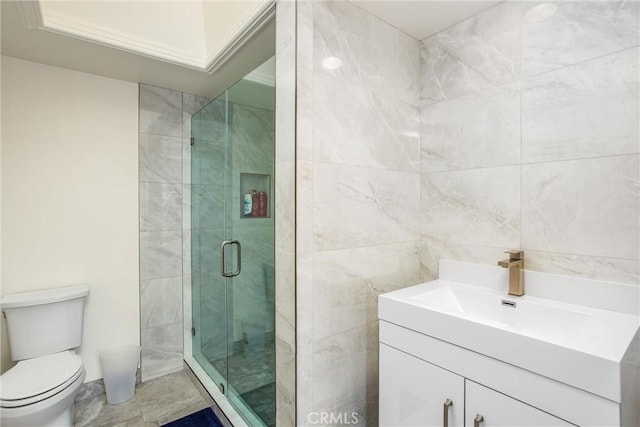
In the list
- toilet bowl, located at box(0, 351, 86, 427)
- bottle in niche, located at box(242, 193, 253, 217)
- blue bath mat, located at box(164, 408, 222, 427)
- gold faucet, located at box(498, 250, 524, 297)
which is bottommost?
blue bath mat, located at box(164, 408, 222, 427)

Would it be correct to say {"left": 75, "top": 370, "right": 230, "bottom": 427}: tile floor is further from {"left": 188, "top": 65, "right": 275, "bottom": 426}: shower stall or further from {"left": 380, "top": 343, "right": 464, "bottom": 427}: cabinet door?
{"left": 380, "top": 343, "right": 464, "bottom": 427}: cabinet door

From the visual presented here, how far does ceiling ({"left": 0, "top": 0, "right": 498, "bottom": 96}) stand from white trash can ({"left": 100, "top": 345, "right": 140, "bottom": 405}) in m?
1.92

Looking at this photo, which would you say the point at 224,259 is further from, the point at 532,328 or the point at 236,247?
the point at 532,328

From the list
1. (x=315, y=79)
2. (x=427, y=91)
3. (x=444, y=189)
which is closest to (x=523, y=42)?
(x=427, y=91)

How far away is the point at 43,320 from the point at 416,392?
2.12 metres

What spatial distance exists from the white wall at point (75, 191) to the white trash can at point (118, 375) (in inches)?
5.5

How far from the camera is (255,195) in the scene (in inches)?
69.9

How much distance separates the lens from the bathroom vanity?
0.82 m

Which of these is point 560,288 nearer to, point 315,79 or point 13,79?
point 315,79

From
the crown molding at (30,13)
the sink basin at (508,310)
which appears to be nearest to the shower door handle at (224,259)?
the sink basin at (508,310)

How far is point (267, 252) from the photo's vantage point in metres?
1.63

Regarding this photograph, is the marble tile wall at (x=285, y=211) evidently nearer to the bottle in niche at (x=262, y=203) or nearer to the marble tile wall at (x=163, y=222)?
the bottle in niche at (x=262, y=203)

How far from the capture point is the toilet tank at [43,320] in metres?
1.79

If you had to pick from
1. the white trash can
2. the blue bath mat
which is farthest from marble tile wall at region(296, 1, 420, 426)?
the white trash can
